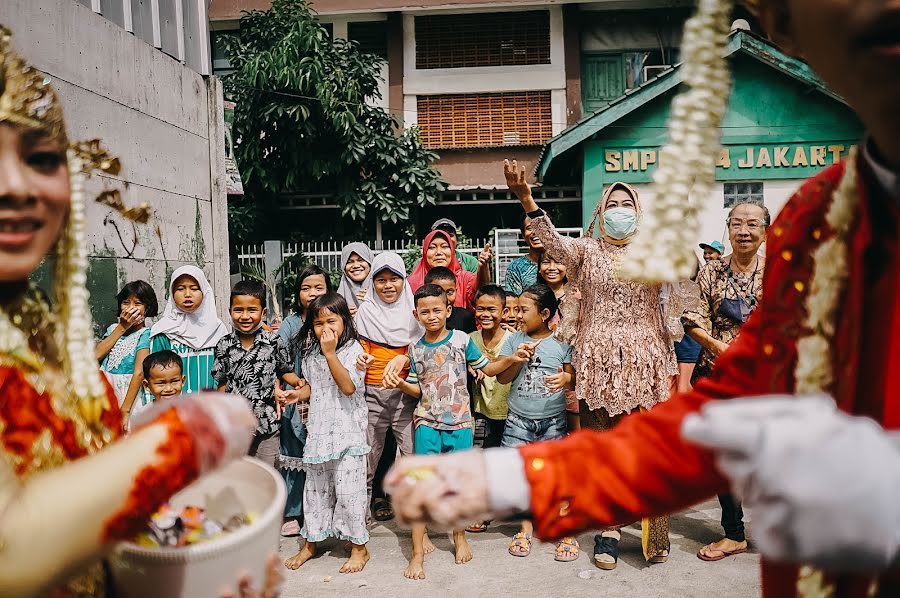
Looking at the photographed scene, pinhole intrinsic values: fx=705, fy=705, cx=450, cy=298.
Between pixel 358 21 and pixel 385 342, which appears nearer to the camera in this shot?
pixel 385 342

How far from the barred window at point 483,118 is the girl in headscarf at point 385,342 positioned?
9.33m

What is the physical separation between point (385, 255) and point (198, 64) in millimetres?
3710

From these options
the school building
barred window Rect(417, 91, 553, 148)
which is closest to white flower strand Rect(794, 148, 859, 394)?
the school building

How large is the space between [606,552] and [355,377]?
1.68 meters

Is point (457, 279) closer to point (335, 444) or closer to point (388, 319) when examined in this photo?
point (388, 319)

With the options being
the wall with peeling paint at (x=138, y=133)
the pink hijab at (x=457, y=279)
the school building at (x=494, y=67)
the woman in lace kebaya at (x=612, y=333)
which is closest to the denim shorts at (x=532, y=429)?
the woman in lace kebaya at (x=612, y=333)

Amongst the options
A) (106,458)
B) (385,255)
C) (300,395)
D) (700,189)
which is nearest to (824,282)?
(700,189)

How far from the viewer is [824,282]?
1004mm

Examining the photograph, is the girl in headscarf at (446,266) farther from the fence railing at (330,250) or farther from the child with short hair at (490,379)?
the fence railing at (330,250)

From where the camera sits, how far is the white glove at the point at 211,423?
1.09 m

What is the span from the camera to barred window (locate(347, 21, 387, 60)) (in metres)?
13.8

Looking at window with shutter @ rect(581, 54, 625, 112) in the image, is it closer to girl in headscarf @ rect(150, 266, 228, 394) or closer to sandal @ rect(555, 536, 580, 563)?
girl in headscarf @ rect(150, 266, 228, 394)

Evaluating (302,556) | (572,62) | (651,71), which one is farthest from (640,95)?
(302,556)

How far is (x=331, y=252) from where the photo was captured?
36.5ft
